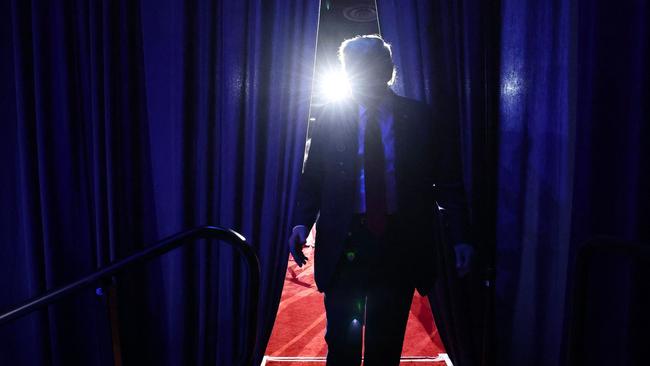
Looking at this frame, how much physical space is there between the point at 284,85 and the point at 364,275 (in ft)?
3.78

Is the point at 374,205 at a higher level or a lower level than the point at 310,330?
higher

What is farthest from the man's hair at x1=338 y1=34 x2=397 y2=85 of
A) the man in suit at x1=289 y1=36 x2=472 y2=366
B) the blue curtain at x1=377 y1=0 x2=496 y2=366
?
the blue curtain at x1=377 y1=0 x2=496 y2=366

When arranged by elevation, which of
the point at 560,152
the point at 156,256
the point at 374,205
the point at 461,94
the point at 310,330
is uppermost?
the point at 461,94

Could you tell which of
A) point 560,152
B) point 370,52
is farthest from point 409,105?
point 560,152

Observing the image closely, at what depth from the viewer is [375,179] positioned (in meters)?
1.48

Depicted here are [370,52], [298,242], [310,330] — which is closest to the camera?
[370,52]

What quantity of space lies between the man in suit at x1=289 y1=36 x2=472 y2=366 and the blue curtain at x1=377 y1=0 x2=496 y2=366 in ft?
1.78

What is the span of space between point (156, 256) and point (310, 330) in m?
1.73

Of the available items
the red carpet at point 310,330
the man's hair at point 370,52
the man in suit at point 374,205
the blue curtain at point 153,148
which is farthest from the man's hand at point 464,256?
the red carpet at point 310,330

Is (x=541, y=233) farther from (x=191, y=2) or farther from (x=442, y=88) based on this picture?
(x=191, y=2)

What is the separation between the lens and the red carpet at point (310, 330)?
103 inches

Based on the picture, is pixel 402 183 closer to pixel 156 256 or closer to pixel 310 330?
pixel 156 256

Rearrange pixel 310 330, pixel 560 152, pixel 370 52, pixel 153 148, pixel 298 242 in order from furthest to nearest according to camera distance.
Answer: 1. pixel 310 330
2. pixel 153 148
3. pixel 560 152
4. pixel 298 242
5. pixel 370 52

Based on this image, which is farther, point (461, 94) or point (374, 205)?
point (461, 94)
